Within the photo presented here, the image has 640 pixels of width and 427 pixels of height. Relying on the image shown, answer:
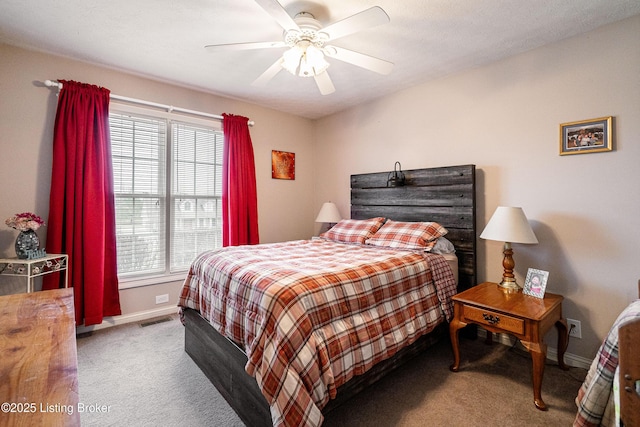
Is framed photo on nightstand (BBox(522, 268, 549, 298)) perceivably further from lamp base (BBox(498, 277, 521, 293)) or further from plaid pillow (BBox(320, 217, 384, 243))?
plaid pillow (BBox(320, 217, 384, 243))

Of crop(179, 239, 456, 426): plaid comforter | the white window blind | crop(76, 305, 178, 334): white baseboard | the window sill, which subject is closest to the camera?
crop(179, 239, 456, 426): plaid comforter

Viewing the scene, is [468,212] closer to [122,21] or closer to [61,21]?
[122,21]

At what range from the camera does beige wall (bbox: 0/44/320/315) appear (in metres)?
2.48

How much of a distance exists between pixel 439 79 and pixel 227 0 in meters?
2.17

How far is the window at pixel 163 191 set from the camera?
10.0ft

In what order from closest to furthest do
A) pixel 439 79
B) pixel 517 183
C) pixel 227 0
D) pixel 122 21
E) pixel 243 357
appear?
pixel 243 357
pixel 227 0
pixel 122 21
pixel 517 183
pixel 439 79

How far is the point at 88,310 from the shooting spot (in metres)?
2.70

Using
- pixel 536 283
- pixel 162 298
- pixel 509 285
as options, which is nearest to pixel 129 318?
pixel 162 298

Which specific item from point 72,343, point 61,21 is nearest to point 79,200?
point 61,21

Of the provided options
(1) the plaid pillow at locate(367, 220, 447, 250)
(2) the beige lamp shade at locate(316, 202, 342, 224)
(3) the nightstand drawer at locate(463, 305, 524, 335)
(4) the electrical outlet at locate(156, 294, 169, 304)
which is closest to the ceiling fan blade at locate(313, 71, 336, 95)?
(1) the plaid pillow at locate(367, 220, 447, 250)

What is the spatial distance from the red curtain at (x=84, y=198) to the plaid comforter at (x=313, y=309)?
1098 mm

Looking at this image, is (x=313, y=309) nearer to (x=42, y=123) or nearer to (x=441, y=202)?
(x=441, y=202)

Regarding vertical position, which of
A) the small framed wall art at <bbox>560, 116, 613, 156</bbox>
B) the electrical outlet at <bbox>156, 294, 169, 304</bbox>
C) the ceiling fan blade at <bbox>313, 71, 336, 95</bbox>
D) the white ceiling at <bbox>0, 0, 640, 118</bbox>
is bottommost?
the electrical outlet at <bbox>156, 294, 169, 304</bbox>

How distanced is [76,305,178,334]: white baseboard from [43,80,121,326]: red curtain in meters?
0.10
